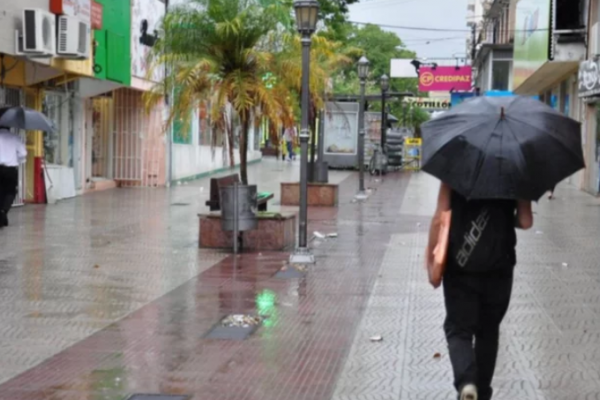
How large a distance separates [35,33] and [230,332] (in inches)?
449

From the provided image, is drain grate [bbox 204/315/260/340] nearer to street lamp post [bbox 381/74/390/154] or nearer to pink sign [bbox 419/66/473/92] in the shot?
street lamp post [bbox 381/74/390/154]

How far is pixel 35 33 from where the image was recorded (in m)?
18.6

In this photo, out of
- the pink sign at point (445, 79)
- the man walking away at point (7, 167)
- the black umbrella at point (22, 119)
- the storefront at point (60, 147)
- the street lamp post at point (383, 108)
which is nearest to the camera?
the man walking away at point (7, 167)

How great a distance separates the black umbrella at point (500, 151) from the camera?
222 inches

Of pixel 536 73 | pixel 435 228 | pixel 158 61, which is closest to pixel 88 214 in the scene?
pixel 158 61

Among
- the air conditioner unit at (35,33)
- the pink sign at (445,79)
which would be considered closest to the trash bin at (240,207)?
the air conditioner unit at (35,33)

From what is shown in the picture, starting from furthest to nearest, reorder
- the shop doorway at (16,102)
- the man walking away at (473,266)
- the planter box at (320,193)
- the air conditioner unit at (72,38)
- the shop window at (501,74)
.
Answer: the shop window at (501,74)
the planter box at (320,193)
the shop doorway at (16,102)
the air conditioner unit at (72,38)
the man walking away at (473,266)

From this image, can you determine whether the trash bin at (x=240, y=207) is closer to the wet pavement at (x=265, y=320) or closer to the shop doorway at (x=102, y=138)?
the wet pavement at (x=265, y=320)

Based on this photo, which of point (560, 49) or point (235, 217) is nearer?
point (235, 217)

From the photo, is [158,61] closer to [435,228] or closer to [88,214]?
[88,214]

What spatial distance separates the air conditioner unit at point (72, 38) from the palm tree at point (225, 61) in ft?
18.7

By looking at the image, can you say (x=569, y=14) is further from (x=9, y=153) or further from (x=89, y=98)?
(x=9, y=153)

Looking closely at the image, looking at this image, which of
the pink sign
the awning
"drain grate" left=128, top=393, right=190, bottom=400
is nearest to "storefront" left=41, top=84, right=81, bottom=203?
the awning

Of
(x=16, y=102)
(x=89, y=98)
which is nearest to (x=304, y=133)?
(x=16, y=102)
